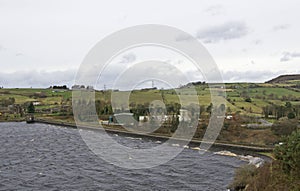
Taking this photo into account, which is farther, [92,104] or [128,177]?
[92,104]

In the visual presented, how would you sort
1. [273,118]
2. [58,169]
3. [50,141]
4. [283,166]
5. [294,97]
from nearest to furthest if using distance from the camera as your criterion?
[283,166] < [58,169] < [50,141] < [273,118] < [294,97]

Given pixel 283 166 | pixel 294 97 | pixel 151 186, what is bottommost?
pixel 151 186

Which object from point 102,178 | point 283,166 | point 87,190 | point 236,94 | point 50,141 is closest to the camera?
point 283,166

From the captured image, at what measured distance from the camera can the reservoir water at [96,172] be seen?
3089cm

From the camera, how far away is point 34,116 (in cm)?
11050

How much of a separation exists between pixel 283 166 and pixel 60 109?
98307mm

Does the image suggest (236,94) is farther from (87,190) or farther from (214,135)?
(87,190)

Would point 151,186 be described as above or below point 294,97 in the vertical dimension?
below

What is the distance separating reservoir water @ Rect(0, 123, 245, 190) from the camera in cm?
3089

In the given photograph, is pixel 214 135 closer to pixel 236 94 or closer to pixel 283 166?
pixel 283 166

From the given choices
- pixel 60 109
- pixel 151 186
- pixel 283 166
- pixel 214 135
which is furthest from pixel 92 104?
pixel 283 166

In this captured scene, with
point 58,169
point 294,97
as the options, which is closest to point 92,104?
point 294,97

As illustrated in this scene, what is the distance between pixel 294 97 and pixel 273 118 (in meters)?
27.4

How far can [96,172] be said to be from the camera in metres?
36.3
